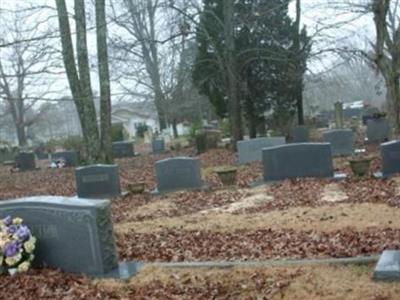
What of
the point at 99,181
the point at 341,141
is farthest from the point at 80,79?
the point at 341,141

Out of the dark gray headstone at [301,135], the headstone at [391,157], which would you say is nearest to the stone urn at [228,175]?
the headstone at [391,157]

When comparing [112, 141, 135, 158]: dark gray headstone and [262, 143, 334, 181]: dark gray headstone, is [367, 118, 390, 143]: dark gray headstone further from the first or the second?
[112, 141, 135, 158]: dark gray headstone

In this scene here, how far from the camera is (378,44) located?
61.0 ft

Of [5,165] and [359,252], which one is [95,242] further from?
[5,165]

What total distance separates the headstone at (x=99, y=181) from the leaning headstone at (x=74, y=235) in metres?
8.04

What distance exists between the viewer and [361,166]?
13.4 meters

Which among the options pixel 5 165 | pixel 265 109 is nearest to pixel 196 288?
pixel 265 109

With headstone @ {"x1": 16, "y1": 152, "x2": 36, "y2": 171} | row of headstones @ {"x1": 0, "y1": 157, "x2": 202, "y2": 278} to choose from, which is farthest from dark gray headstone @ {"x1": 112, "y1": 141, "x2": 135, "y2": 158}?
row of headstones @ {"x1": 0, "y1": 157, "x2": 202, "y2": 278}

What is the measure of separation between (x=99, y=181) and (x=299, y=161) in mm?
5067

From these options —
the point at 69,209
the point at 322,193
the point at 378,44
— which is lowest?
the point at 322,193

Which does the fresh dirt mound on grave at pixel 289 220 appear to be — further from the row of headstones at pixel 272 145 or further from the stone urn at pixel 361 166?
the row of headstones at pixel 272 145

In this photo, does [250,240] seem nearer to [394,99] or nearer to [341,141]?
[341,141]

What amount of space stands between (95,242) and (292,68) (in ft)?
66.8

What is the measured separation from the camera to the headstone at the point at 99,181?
47.9ft
